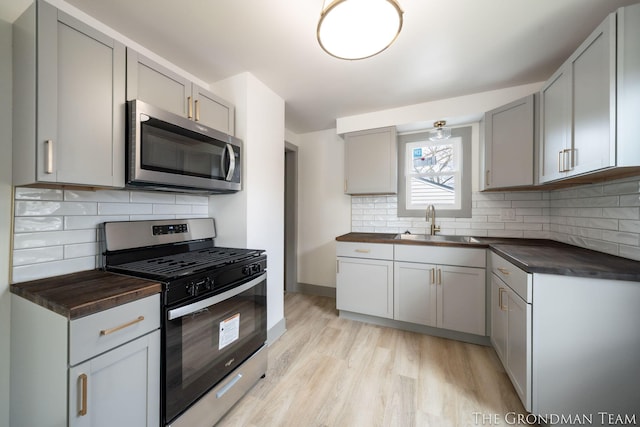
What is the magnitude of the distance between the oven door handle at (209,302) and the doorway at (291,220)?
187 centimetres

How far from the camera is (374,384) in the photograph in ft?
5.39

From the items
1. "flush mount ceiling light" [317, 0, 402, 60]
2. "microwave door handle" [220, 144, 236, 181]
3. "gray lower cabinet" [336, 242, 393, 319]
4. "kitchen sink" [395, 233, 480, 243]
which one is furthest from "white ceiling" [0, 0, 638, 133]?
"gray lower cabinet" [336, 242, 393, 319]

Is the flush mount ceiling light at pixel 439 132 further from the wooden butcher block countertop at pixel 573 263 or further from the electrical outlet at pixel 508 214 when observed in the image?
the wooden butcher block countertop at pixel 573 263

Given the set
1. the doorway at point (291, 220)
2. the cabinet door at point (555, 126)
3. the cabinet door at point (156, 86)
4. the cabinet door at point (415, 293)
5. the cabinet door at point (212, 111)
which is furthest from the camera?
the doorway at point (291, 220)

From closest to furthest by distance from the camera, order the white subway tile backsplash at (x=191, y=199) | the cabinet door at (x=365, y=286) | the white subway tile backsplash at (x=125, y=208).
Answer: the white subway tile backsplash at (x=125, y=208) → the white subway tile backsplash at (x=191, y=199) → the cabinet door at (x=365, y=286)

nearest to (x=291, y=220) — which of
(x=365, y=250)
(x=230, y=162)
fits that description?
(x=365, y=250)

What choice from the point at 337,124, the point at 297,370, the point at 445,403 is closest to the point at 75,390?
the point at 297,370

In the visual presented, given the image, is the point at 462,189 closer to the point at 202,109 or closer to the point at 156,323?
the point at 202,109

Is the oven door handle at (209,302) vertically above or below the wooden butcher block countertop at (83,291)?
below

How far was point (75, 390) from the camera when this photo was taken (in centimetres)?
83

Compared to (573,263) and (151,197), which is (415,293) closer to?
(573,263)

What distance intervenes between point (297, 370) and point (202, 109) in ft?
6.85

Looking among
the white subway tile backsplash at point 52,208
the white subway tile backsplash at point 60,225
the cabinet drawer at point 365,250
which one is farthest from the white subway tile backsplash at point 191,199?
the cabinet drawer at point 365,250

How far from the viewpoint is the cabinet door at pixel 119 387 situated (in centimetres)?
84
